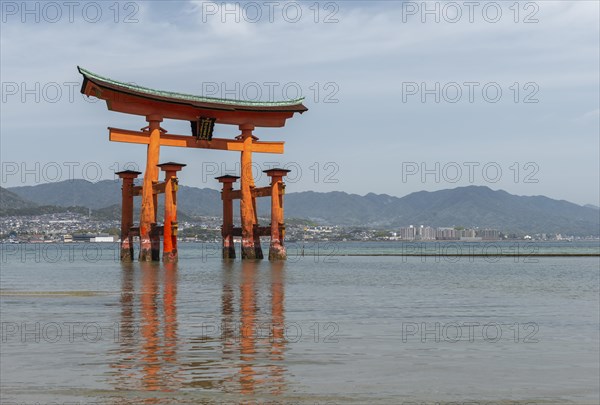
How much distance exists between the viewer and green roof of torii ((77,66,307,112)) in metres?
45.8

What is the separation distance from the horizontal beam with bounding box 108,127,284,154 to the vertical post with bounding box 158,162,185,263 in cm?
253

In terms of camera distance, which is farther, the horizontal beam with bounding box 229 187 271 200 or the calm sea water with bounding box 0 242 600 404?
the horizontal beam with bounding box 229 187 271 200

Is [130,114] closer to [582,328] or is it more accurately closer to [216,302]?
[216,302]

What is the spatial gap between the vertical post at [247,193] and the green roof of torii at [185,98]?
217 cm

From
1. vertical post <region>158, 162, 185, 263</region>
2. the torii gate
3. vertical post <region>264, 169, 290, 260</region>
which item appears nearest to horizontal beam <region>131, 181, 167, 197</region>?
the torii gate

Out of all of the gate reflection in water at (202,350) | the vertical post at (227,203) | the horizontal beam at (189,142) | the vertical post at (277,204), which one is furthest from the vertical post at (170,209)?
the gate reflection in water at (202,350)

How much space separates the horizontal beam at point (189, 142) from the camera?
4875cm

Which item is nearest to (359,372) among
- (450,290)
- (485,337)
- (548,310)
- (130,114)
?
(485,337)

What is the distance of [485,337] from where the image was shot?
1412 centimetres

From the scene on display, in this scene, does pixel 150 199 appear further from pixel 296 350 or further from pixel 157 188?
pixel 296 350

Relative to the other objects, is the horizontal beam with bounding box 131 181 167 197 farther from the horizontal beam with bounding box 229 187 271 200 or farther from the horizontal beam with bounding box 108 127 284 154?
the horizontal beam with bounding box 229 187 271 200

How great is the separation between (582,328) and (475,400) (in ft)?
26.3

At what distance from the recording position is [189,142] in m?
53.1

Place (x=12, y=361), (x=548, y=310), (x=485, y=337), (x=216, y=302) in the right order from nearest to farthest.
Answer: (x=12, y=361) < (x=485, y=337) < (x=548, y=310) < (x=216, y=302)
